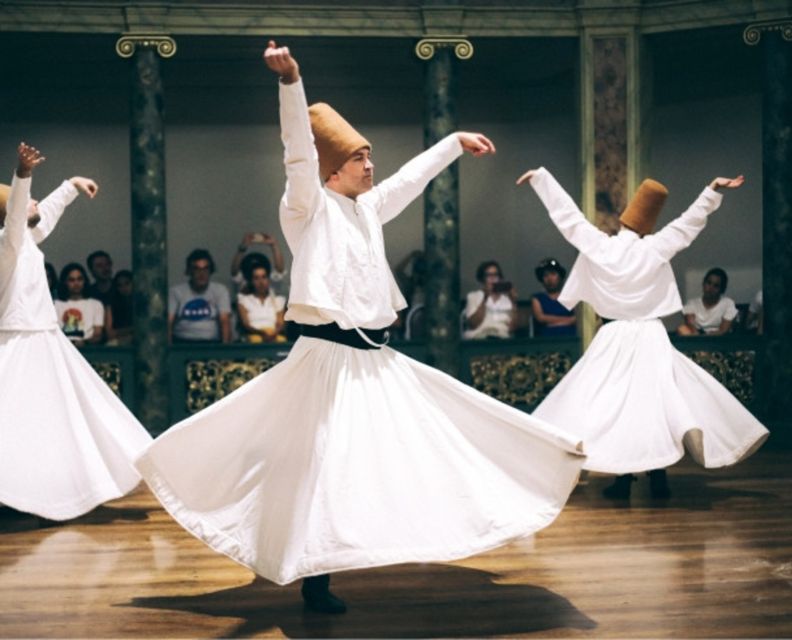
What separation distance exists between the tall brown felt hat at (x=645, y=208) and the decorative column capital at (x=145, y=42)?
380 centimetres

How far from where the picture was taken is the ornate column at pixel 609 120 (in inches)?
376

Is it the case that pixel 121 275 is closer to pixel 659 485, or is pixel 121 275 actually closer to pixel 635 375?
pixel 635 375

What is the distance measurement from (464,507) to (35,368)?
2.96m

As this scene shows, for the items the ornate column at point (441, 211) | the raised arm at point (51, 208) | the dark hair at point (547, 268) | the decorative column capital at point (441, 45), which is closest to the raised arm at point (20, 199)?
the raised arm at point (51, 208)

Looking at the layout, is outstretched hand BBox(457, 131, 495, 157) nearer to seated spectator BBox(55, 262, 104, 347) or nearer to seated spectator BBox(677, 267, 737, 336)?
seated spectator BBox(55, 262, 104, 347)

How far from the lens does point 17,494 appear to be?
6.18m

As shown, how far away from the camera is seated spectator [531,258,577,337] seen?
9.91 m

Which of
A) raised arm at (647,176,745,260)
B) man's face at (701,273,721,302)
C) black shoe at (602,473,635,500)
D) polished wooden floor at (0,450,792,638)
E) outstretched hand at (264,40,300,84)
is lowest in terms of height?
polished wooden floor at (0,450,792,638)

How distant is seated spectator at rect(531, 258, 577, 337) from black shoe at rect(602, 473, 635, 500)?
119 inches

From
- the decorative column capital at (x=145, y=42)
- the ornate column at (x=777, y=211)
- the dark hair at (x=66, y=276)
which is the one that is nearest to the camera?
the ornate column at (x=777, y=211)

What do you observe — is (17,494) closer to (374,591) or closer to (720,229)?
(374,591)

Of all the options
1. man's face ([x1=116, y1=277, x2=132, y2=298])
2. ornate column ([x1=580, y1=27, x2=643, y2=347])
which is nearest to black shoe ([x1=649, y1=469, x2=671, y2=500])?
ornate column ([x1=580, y1=27, x2=643, y2=347])

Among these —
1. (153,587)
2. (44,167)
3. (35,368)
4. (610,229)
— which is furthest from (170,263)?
(153,587)

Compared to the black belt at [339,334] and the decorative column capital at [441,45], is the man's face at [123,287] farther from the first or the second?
the black belt at [339,334]
